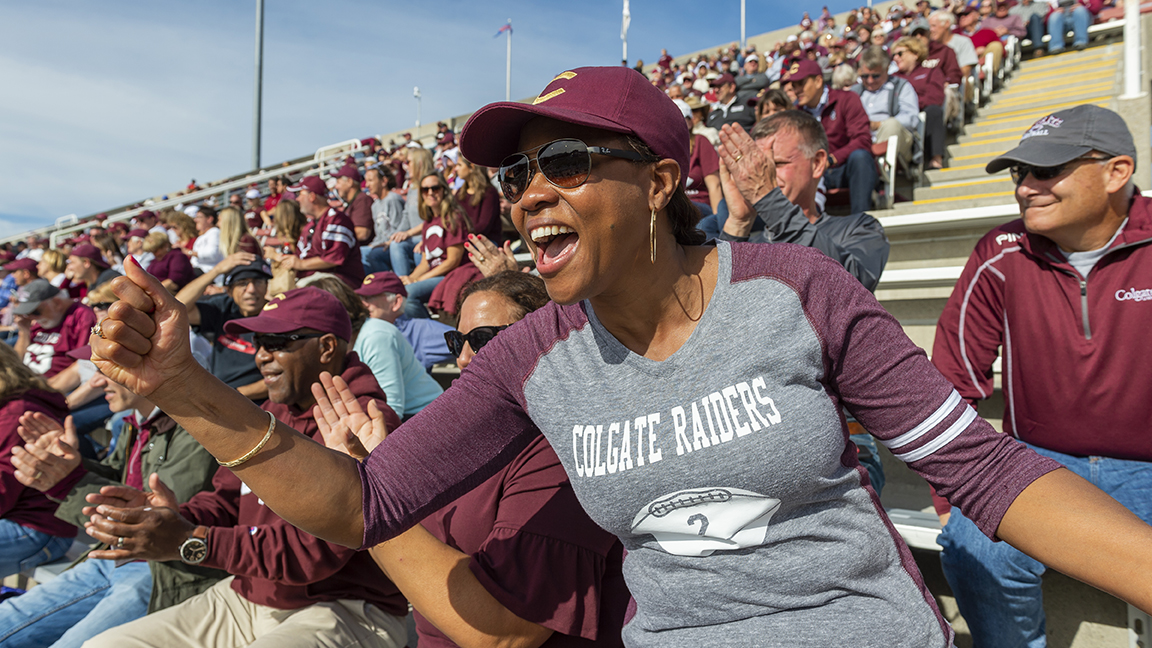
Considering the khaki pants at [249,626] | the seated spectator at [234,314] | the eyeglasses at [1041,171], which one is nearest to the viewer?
the khaki pants at [249,626]

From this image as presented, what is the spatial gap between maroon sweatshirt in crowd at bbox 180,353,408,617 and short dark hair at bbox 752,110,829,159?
7.36 ft

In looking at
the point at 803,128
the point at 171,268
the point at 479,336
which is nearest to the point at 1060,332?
the point at 803,128

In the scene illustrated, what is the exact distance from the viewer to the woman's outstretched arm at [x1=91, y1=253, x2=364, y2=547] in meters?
1.13

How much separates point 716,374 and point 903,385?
1.08 ft

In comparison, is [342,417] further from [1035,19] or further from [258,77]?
[258,77]

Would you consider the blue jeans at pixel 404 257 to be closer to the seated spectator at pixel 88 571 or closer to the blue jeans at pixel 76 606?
the seated spectator at pixel 88 571

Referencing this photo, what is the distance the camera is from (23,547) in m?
3.59

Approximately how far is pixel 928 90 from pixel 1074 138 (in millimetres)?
6062

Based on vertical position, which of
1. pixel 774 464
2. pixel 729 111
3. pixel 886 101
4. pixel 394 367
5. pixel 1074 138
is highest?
pixel 886 101

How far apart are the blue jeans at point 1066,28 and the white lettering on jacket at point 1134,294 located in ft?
40.1

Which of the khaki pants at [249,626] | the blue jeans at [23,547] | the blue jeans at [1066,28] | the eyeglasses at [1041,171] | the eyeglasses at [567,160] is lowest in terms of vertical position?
the blue jeans at [23,547]

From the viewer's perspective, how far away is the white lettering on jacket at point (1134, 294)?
2275mm

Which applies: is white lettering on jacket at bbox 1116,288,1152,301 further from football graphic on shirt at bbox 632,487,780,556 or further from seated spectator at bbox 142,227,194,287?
seated spectator at bbox 142,227,194,287

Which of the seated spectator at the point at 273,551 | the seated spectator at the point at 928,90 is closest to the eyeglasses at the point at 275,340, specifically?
the seated spectator at the point at 273,551
